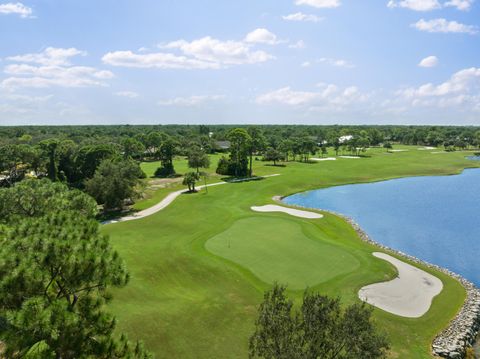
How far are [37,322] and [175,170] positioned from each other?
85060mm

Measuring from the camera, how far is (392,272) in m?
29.8

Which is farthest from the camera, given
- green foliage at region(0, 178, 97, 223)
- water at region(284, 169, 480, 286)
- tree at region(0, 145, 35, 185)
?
tree at region(0, 145, 35, 185)

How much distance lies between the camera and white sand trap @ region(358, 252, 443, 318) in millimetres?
24062

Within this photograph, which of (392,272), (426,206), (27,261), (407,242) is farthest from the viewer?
(426,206)

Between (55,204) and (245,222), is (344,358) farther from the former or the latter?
(245,222)

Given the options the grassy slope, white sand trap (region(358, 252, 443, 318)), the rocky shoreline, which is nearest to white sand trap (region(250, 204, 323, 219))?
the grassy slope

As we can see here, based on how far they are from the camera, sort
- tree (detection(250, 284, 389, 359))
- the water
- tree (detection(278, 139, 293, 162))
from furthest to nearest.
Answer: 1. tree (detection(278, 139, 293, 162))
2. the water
3. tree (detection(250, 284, 389, 359))

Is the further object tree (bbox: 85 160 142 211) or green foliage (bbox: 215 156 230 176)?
green foliage (bbox: 215 156 230 176)

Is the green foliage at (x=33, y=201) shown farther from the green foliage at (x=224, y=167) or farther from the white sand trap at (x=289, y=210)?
the green foliage at (x=224, y=167)

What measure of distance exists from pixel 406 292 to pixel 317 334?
18204 mm

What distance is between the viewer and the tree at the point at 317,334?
11.8 m

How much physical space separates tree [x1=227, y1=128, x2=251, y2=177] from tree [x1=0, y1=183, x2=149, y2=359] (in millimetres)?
68287

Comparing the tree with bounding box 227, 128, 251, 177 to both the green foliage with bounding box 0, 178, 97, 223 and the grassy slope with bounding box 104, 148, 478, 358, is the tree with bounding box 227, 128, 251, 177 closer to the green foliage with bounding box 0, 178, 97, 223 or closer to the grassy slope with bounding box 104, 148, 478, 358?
the grassy slope with bounding box 104, 148, 478, 358

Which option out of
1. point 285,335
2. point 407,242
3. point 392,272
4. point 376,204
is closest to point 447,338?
point 392,272
